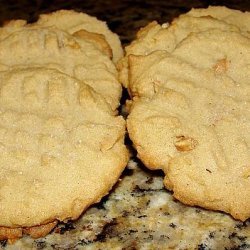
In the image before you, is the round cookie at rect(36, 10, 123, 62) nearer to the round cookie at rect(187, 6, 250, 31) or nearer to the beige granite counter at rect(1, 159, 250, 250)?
the round cookie at rect(187, 6, 250, 31)

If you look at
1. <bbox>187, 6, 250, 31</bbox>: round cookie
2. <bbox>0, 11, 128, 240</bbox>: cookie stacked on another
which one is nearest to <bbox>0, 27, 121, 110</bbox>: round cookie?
<bbox>0, 11, 128, 240</bbox>: cookie stacked on another

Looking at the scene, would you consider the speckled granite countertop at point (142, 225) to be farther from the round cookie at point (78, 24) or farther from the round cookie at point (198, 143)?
the round cookie at point (78, 24)

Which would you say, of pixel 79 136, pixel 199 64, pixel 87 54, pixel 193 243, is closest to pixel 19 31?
pixel 87 54

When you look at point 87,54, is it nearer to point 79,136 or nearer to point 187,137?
point 79,136

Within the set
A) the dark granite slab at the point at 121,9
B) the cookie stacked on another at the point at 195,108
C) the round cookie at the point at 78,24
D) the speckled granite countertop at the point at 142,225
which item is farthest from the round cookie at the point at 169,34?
the dark granite slab at the point at 121,9

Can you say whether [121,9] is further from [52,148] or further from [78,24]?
[52,148]

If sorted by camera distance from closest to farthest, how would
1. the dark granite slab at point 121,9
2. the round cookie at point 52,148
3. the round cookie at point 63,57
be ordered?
the round cookie at point 52,148, the round cookie at point 63,57, the dark granite slab at point 121,9

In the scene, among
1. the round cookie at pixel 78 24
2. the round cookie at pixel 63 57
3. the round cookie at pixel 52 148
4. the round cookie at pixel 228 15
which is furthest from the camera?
the round cookie at pixel 78 24
